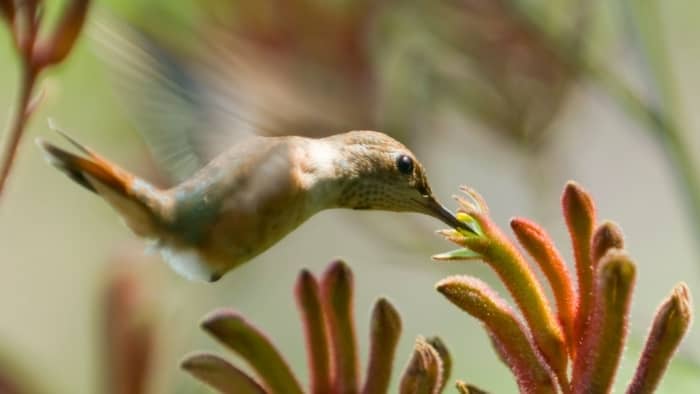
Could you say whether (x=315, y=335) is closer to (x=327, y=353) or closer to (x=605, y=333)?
(x=327, y=353)

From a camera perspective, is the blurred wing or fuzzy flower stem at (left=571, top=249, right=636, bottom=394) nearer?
fuzzy flower stem at (left=571, top=249, right=636, bottom=394)

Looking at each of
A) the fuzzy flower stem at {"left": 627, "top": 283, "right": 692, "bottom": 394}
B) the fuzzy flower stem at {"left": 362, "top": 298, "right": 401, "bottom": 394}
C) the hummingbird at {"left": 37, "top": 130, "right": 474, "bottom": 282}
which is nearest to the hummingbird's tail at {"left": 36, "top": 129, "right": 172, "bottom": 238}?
the hummingbird at {"left": 37, "top": 130, "right": 474, "bottom": 282}

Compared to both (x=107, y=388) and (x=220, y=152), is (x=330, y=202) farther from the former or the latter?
(x=107, y=388)

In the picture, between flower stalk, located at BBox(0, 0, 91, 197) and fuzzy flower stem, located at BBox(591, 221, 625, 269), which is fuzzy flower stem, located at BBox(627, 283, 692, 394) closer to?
fuzzy flower stem, located at BBox(591, 221, 625, 269)

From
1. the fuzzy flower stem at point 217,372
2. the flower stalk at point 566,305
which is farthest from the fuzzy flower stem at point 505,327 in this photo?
the fuzzy flower stem at point 217,372

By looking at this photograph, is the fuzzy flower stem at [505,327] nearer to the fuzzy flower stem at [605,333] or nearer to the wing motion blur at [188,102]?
the fuzzy flower stem at [605,333]

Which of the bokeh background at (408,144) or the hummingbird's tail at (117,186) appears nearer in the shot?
the hummingbird's tail at (117,186)

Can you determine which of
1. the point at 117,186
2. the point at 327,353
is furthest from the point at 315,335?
the point at 117,186
